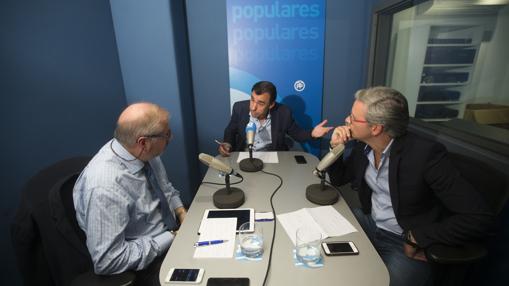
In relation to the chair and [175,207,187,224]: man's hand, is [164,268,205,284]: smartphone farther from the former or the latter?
[175,207,187,224]: man's hand

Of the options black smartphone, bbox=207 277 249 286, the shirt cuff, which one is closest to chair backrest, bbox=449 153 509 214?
black smartphone, bbox=207 277 249 286

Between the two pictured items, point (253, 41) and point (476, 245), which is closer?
point (476, 245)

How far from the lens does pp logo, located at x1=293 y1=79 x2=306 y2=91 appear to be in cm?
294

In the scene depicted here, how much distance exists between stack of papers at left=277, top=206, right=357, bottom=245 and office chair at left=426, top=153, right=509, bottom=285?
0.35 meters

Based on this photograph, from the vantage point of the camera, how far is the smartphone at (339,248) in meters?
1.06

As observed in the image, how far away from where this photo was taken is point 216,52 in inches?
113

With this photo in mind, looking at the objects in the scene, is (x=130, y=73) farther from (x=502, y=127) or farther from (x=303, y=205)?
(x=502, y=127)

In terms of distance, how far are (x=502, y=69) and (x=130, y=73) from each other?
298cm

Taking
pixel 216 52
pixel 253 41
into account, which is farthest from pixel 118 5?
pixel 253 41

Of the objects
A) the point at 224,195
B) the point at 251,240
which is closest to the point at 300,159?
the point at 224,195

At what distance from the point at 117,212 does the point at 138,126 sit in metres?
0.37

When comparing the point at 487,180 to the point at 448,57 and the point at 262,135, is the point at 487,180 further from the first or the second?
the point at 448,57

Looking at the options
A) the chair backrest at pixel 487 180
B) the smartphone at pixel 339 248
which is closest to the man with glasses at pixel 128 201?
the smartphone at pixel 339 248

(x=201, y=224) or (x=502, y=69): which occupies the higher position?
(x=502, y=69)
